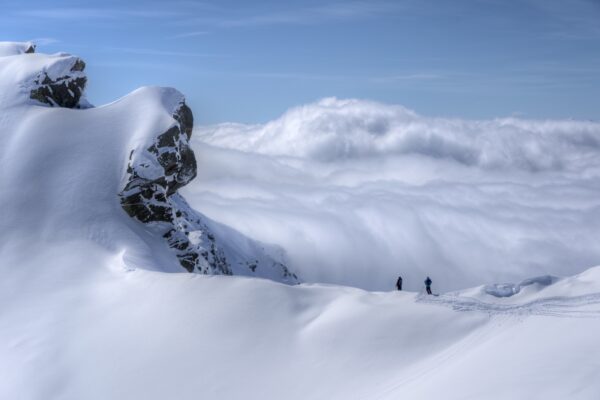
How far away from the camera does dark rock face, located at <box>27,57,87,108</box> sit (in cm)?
4497

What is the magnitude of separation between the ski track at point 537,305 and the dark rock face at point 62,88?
3780cm

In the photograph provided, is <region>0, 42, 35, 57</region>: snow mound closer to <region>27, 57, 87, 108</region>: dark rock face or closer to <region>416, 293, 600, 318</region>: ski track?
<region>27, 57, 87, 108</region>: dark rock face

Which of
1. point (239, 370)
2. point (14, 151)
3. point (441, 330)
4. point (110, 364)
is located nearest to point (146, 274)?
point (110, 364)

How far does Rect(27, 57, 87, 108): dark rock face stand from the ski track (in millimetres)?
37800

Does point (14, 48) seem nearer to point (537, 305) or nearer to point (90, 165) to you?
point (90, 165)

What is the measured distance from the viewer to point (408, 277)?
19175cm

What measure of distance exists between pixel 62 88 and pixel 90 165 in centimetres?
1040

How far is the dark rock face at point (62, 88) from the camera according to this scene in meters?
45.0

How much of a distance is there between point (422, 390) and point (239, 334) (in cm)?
892

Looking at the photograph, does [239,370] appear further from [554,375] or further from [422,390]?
[554,375]

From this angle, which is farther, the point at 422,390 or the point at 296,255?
the point at 296,255

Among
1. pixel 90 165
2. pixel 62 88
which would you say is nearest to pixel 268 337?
pixel 90 165

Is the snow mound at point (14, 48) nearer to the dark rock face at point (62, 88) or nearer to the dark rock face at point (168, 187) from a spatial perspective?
the dark rock face at point (62, 88)

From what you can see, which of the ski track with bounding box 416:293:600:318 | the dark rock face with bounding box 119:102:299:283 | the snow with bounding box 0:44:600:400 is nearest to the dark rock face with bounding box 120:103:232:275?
the dark rock face with bounding box 119:102:299:283
